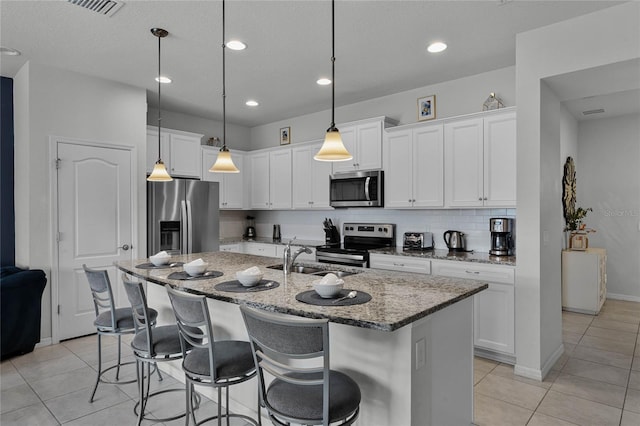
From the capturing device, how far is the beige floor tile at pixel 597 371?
3.10 metres

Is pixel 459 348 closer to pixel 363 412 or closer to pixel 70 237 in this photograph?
pixel 363 412

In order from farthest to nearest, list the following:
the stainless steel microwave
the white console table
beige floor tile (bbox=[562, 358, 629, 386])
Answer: the white console table
the stainless steel microwave
beige floor tile (bbox=[562, 358, 629, 386])

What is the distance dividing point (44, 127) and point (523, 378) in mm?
5006

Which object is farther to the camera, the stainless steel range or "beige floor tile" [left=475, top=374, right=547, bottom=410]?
the stainless steel range

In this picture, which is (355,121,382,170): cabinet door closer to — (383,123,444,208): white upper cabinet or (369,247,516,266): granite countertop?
(383,123,444,208): white upper cabinet

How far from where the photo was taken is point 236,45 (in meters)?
3.34

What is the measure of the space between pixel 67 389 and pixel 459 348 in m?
2.91

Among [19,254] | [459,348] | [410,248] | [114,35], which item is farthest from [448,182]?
[19,254]

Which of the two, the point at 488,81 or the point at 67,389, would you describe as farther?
the point at 488,81

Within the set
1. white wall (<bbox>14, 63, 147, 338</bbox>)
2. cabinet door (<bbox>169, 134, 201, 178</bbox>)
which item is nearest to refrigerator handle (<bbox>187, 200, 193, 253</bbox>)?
cabinet door (<bbox>169, 134, 201, 178</bbox>)

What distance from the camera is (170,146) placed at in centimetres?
507

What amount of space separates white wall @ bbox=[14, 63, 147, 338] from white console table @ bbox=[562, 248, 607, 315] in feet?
19.4

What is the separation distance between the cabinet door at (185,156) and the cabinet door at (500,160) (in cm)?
374

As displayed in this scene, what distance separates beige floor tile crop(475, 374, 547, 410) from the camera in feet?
9.05
